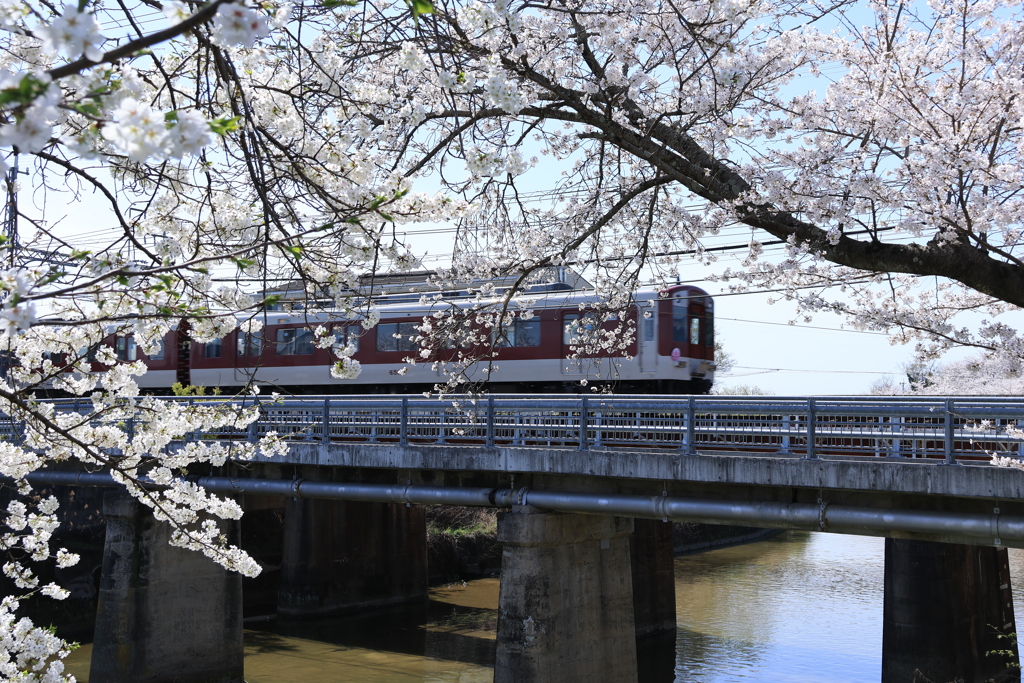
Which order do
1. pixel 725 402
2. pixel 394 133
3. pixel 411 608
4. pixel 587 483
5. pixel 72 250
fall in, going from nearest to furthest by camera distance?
pixel 72 250 < pixel 394 133 < pixel 725 402 < pixel 587 483 < pixel 411 608

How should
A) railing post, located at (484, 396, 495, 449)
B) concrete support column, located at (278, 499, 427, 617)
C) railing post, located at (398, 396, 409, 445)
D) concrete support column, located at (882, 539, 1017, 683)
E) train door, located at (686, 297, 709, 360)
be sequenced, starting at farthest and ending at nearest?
concrete support column, located at (278, 499, 427, 617) → train door, located at (686, 297, 709, 360) → concrete support column, located at (882, 539, 1017, 683) → railing post, located at (398, 396, 409, 445) → railing post, located at (484, 396, 495, 449)

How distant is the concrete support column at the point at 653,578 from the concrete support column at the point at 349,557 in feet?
19.7

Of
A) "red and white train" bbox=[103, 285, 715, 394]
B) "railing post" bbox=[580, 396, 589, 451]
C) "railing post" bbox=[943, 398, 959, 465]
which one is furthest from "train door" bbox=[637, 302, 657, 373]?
"railing post" bbox=[943, 398, 959, 465]

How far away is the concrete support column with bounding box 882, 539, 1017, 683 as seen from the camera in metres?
14.5

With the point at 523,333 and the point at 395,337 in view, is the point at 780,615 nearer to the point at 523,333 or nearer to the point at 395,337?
the point at 523,333

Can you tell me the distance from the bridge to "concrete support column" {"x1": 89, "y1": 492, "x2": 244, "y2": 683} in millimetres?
39

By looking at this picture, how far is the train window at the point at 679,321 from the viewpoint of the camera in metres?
21.3

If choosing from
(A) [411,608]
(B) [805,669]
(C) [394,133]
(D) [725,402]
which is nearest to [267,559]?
(A) [411,608]

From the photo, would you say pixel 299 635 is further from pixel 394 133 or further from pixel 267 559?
pixel 394 133

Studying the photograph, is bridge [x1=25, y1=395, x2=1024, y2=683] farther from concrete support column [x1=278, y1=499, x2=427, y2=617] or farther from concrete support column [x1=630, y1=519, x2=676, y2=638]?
concrete support column [x1=630, y1=519, x2=676, y2=638]

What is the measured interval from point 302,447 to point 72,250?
412 inches

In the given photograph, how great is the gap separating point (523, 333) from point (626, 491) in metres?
10.1

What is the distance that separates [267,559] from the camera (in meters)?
24.9

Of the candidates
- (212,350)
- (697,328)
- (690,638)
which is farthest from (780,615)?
(212,350)
